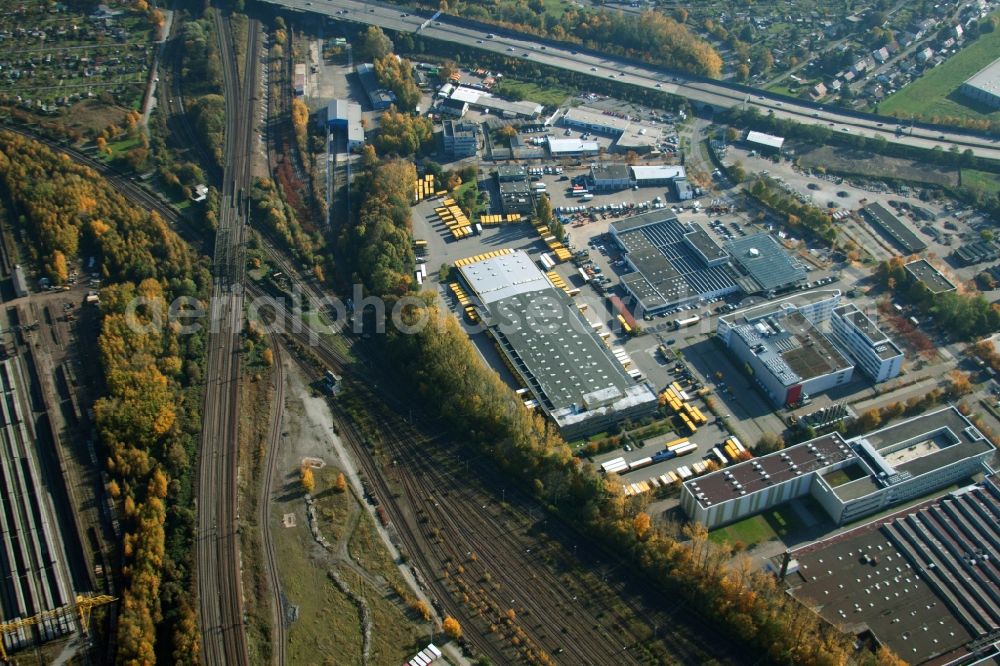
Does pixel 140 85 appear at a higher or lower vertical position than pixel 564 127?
higher

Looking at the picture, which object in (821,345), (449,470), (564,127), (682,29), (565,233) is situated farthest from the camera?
(682,29)

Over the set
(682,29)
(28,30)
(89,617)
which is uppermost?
(28,30)

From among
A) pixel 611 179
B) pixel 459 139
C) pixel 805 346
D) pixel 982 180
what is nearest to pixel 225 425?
pixel 459 139

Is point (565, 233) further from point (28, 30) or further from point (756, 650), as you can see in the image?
point (28, 30)

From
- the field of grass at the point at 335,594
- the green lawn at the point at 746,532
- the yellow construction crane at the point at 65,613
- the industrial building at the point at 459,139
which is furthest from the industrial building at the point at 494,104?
the yellow construction crane at the point at 65,613

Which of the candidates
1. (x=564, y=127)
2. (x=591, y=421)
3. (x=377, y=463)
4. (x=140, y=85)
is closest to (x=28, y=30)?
(x=140, y=85)

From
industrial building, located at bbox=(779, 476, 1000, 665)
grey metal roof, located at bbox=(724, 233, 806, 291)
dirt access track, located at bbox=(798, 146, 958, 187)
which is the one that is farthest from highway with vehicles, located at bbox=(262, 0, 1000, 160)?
industrial building, located at bbox=(779, 476, 1000, 665)
